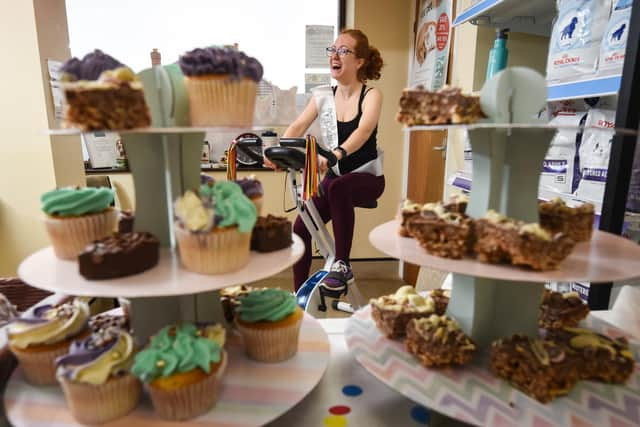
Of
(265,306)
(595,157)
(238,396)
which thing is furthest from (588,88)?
(238,396)

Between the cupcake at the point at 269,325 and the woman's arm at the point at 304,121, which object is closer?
the cupcake at the point at 269,325

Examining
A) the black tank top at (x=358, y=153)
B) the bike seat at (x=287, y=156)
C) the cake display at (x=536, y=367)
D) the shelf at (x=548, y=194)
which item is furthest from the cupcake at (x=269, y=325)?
the black tank top at (x=358, y=153)

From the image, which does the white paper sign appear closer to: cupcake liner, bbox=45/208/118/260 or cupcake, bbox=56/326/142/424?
cupcake liner, bbox=45/208/118/260

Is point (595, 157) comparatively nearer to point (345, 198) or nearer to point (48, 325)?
point (345, 198)

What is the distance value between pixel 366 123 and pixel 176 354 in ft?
5.19

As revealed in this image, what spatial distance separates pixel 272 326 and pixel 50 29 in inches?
92.1

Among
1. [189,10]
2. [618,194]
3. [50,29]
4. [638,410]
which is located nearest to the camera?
[638,410]

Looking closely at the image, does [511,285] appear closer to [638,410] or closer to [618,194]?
[638,410]

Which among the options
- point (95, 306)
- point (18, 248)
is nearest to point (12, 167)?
point (18, 248)

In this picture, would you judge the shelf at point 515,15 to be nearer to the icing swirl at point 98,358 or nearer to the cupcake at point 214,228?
the cupcake at point 214,228

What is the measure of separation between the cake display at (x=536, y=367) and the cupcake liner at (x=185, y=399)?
1.98 feet

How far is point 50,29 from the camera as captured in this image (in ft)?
7.55

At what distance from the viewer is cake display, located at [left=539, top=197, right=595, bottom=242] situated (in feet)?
3.10

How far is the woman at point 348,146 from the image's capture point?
6.58ft
